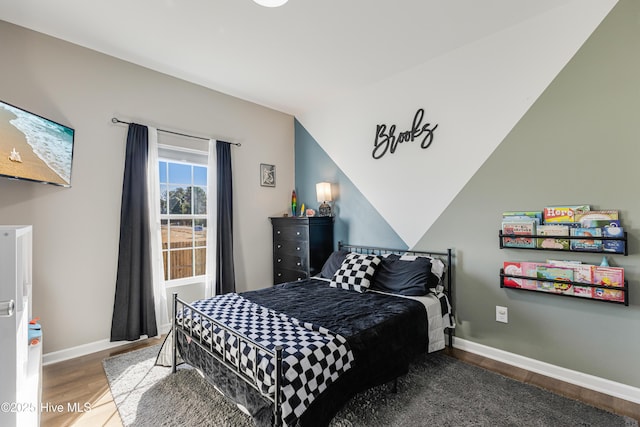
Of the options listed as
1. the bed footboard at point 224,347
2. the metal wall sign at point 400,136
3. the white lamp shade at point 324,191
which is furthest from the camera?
the white lamp shade at point 324,191

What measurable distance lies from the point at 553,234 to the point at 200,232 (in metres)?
3.53

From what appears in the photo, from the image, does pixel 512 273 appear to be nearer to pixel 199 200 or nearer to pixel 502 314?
pixel 502 314

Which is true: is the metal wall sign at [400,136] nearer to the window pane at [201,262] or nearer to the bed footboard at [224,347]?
the window pane at [201,262]

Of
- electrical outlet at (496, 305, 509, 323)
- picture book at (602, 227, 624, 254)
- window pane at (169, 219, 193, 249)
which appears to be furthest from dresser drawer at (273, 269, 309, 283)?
picture book at (602, 227, 624, 254)

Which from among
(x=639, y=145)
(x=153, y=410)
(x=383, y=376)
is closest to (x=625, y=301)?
(x=639, y=145)

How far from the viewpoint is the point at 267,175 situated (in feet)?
14.0

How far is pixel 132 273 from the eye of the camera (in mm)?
2975

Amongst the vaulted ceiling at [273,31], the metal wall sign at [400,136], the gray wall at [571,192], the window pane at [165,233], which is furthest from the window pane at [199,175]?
the gray wall at [571,192]

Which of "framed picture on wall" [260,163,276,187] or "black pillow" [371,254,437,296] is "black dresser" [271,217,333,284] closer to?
"framed picture on wall" [260,163,276,187]

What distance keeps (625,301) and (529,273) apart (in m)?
0.55

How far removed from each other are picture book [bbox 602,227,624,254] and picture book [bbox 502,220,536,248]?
412mm

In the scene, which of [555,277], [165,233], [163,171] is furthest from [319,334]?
[163,171]

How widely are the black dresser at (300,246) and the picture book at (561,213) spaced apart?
2.29 m

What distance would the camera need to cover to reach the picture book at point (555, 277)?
223 cm
